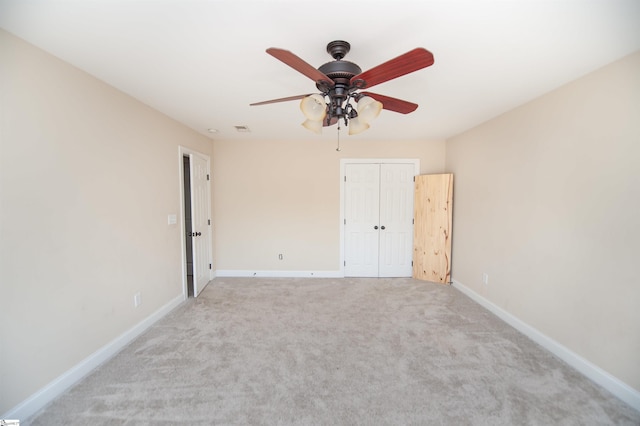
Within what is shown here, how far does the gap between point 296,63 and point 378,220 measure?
11.7 feet

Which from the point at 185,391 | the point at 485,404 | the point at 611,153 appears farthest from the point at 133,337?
the point at 611,153

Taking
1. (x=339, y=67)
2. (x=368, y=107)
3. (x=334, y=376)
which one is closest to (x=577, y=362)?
(x=334, y=376)

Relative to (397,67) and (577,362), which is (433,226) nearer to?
(577,362)

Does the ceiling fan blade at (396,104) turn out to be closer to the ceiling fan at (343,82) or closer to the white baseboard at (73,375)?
the ceiling fan at (343,82)

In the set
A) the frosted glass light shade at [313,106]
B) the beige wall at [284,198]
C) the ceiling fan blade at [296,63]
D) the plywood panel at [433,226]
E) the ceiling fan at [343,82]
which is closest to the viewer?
the ceiling fan blade at [296,63]

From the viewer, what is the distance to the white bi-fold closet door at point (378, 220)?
176 inches

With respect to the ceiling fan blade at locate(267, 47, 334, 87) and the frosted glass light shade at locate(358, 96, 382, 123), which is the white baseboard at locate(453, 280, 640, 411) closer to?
the frosted glass light shade at locate(358, 96, 382, 123)

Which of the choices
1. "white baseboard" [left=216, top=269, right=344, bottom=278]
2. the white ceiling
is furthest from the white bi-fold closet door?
the white ceiling

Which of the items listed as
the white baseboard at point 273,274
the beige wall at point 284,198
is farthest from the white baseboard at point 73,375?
the beige wall at point 284,198

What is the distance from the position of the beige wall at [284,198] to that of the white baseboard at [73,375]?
191 centimetres

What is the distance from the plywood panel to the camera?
13.3ft

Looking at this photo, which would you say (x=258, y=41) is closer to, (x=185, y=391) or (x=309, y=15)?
(x=309, y=15)

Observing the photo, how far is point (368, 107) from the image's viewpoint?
1.54 meters

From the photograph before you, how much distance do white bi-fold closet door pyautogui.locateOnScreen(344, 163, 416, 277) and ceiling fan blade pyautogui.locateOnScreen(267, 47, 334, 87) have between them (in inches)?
120
